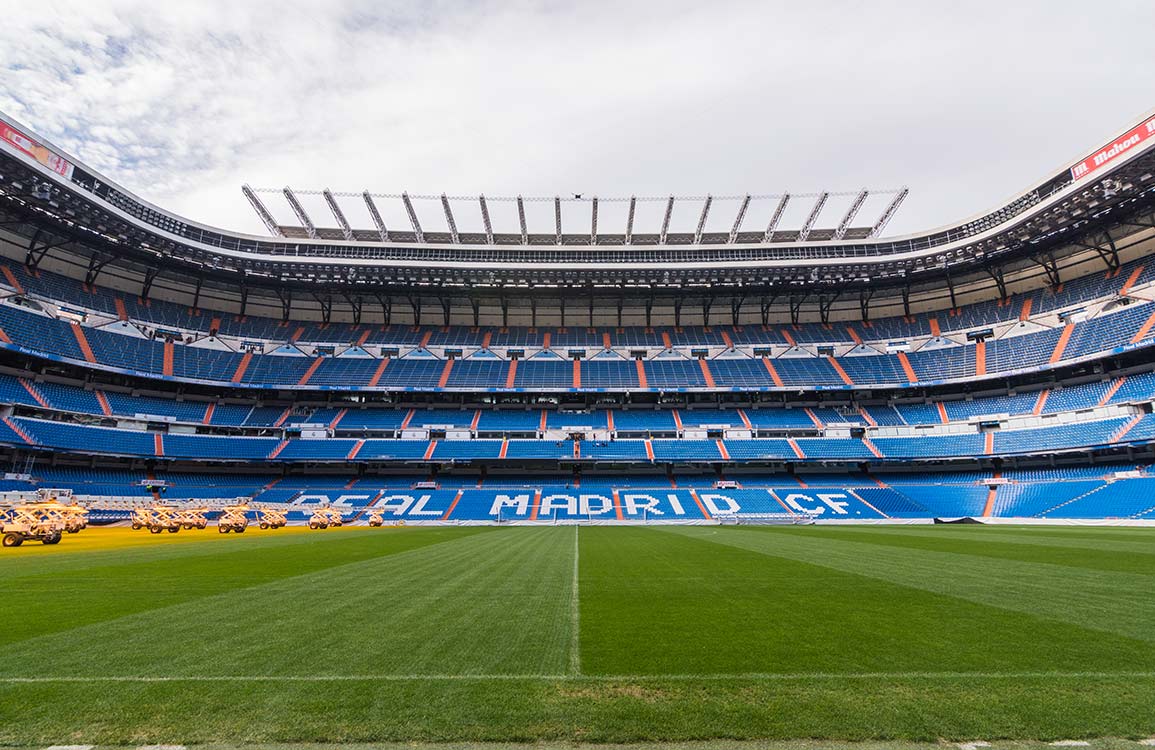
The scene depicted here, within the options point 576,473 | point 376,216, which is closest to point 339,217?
point 376,216

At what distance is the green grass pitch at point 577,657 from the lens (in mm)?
3438

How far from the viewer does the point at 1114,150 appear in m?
31.5

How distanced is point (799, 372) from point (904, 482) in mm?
12670

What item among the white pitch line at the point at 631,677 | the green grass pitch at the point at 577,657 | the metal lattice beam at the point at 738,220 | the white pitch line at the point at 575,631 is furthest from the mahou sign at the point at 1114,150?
the white pitch line at the point at 575,631

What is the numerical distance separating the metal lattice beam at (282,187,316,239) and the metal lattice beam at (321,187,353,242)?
2.33 meters

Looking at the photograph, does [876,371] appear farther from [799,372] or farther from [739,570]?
[739,570]

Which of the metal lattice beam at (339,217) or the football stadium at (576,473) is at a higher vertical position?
the metal lattice beam at (339,217)

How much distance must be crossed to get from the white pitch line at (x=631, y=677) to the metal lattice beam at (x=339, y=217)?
1670 inches

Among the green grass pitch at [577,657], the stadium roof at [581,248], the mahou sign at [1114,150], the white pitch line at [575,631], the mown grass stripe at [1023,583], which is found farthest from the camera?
the stadium roof at [581,248]

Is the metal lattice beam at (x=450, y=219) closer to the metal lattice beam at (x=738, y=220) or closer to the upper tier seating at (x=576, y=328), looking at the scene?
the upper tier seating at (x=576, y=328)

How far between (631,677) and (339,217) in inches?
1853

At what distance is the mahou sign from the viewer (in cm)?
2952

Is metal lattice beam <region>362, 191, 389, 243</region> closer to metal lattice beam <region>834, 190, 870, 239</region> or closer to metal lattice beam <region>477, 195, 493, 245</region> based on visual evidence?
metal lattice beam <region>477, 195, 493, 245</region>

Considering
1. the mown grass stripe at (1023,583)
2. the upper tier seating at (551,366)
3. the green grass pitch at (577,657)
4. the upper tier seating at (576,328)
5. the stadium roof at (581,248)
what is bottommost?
the mown grass stripe at (1023,583)
